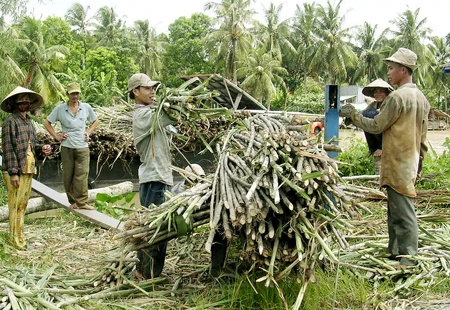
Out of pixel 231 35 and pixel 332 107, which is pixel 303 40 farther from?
pixel 332 107

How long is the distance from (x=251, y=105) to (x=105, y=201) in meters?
5.64

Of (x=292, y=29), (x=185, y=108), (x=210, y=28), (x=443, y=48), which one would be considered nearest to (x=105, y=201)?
(x=185, y=108)

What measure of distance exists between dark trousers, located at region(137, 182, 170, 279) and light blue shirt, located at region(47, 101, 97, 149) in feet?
9.46

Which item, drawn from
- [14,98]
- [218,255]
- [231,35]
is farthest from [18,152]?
[231,35]

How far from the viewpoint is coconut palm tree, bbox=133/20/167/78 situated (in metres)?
50.8

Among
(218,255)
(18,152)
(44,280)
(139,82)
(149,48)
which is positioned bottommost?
(44,280)

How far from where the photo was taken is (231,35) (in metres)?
44.3

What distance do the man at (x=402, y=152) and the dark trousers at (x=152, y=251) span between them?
196 centimetres

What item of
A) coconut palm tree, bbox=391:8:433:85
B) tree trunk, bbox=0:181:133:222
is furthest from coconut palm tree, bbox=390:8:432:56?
tree trunk, bbox=0:181:133:222

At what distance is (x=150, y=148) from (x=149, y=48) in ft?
167

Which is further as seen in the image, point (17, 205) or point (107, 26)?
point (107, 26)

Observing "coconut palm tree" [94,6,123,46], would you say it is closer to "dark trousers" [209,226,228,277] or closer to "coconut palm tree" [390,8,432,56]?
"coconut palm tree" [390,8,432,56]

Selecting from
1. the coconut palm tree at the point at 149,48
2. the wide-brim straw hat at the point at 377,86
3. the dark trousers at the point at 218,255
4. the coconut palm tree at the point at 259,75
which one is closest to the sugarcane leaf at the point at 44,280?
the dark trousers at the point at 218,255

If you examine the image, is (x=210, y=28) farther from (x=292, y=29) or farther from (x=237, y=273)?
(x=237, y=273)
